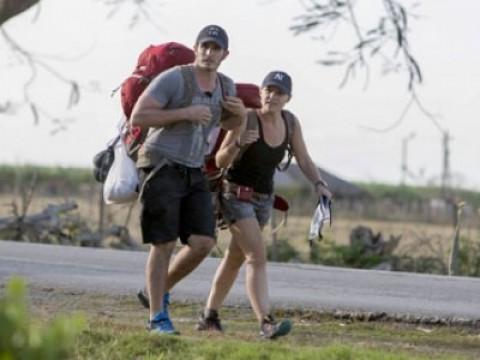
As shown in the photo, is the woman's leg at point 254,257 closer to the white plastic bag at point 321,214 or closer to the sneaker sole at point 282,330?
the sneaker sole at point 282,330

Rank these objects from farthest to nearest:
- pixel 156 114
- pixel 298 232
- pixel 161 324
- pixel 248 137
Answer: pixel 298 232
pixel 248 137
pixel 161 324
pixel 156 114

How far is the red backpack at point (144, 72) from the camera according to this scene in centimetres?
843

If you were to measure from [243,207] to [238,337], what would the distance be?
2.47ft

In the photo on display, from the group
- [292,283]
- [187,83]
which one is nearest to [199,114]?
[187,83]

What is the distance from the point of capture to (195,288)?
12.6m

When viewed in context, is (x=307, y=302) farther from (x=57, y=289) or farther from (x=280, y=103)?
(x=280, y=103)

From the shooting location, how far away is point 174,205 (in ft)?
26.9

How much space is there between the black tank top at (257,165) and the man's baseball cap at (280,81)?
0.76ft

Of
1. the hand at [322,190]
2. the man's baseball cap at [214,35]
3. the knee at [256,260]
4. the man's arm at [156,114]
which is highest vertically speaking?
the man's baseball cap at [214,35]

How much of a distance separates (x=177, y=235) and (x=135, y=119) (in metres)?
0.75

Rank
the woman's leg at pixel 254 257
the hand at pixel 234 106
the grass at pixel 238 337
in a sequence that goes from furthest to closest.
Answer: the woman's leg at pixel 254 257 → the hand at pixel 234 106 → the grass at pixel 238 337

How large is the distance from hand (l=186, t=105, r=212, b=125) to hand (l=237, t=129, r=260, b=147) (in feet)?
1.33

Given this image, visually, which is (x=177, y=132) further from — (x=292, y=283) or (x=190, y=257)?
(x=292, y=283)

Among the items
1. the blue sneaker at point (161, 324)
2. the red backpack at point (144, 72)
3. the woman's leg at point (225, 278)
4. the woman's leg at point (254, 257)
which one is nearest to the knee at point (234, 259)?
the woman's leg at point (225, 278)
